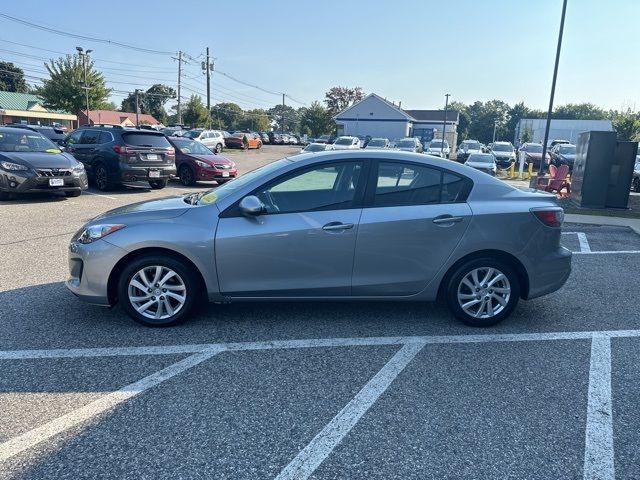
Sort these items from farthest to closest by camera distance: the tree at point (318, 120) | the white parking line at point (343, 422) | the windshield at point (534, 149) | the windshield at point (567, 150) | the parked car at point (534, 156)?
the tree at point (318, 120) < the windshield at point (534, 149) < the parked car at point (534, 156) < the windshield at point (567, 150) < the white parking line at point (343, 422)

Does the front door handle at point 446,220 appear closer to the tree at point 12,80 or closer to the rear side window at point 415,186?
Answer: the rear side window at point 415,186

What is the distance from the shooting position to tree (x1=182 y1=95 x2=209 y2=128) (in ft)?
176

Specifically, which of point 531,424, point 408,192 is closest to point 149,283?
point 408,192

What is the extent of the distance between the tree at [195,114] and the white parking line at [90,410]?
53374 mm

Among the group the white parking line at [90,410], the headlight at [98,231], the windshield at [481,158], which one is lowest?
the white parking line at [90,410]

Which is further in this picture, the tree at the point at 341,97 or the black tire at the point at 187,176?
the tree at the point at 341,97

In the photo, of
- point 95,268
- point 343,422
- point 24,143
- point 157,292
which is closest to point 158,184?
point 24,143

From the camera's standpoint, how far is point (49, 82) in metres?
41.9

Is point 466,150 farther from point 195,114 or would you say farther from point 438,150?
point 195,114

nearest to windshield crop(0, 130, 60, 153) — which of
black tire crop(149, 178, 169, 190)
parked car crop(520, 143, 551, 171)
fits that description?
black tire crop(149, 178, 169, 190)

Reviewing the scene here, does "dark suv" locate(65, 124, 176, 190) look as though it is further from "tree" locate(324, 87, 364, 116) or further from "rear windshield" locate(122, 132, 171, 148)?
"tree" locate(324, 87, 364, 116)

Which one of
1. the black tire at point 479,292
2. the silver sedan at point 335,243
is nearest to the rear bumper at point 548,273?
the silver sedan at point 335,243

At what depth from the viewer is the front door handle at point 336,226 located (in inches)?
165

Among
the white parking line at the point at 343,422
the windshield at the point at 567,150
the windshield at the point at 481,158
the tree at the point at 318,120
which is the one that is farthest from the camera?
the tree at the point at 318,120
